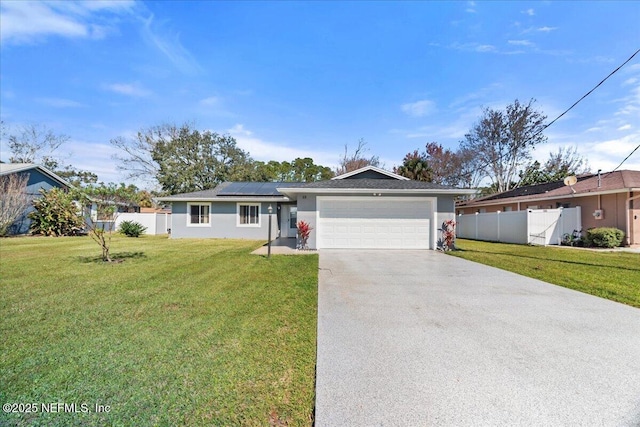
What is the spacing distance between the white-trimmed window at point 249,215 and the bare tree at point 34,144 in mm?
28282

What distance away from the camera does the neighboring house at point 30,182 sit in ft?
59.0

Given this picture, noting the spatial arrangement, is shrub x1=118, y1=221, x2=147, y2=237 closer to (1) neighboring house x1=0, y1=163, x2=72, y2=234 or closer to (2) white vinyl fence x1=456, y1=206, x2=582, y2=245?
(1) neighboring house x1=0, y1=163, x2=72, y2=234

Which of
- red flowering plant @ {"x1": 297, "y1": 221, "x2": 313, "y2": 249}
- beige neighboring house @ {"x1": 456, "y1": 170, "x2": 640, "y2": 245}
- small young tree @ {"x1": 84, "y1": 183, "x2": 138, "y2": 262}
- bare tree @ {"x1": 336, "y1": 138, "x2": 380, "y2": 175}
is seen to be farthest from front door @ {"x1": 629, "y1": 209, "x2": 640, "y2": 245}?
bare tree @ {"x1": 336, "y1": 138, "x2": 380, "y2": 175}

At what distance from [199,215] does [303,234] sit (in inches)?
324

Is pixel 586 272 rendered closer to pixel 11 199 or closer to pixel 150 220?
pixel 150 220

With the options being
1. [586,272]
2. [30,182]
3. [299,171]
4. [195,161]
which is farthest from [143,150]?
[586,272]

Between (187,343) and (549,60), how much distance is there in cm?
1411

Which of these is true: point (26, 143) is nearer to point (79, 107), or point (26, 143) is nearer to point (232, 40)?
point (79, 107)

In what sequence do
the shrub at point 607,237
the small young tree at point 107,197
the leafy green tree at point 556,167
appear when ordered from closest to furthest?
the small young tree at point 107,197 → the shrub at point 607,237 → the leafy green tree at point 556,167

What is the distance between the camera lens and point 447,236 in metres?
11.9

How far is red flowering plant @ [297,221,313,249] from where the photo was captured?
11.6 meters

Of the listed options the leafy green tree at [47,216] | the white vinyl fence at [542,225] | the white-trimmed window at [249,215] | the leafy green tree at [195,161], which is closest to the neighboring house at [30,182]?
the leafy green tree at [47,216]

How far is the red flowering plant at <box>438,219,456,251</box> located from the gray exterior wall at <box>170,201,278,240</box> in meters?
9.00

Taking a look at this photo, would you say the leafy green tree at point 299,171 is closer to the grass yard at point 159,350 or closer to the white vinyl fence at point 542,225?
the white vinyl fence at point 542,225
